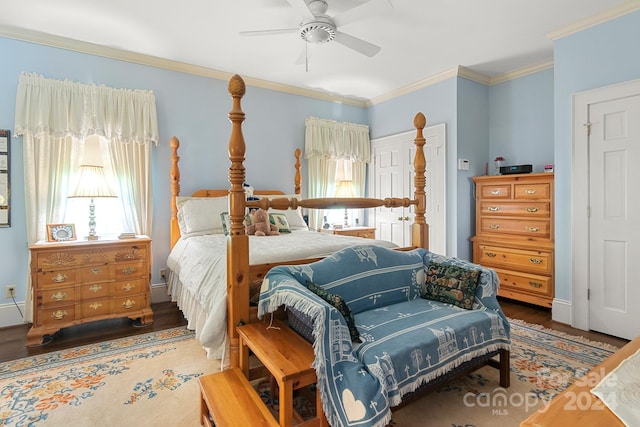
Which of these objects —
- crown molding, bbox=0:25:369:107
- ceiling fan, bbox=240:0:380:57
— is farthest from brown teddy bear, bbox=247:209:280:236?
crown molding, bbox=0:25:369:107

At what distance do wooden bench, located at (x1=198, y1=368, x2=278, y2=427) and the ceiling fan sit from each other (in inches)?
94.3

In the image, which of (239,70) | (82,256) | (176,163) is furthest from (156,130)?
(82,256)

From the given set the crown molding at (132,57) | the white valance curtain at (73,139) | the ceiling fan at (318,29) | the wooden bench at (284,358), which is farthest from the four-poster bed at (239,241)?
the crown molding at (132,57)

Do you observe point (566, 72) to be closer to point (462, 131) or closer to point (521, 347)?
point (462, 131)

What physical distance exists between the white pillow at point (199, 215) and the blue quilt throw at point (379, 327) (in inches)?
69.3

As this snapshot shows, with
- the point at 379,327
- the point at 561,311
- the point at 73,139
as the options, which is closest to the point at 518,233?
the point at 561,311

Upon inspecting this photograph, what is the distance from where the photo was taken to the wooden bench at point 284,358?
1.32 meters

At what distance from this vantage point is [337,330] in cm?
142

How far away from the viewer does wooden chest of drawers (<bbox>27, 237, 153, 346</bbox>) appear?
2693mm

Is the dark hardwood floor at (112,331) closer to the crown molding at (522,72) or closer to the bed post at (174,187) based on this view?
the bed post at (174,187)

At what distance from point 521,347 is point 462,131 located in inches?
99.0

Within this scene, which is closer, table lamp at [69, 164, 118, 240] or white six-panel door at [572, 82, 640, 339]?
white six-panel door at [572, 82, 640, 339]

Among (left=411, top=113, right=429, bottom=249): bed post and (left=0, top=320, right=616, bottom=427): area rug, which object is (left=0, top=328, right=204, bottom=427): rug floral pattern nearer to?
(left=0, top=320, right=616, bottom=427): area rug

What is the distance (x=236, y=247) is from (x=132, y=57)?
286 cm
